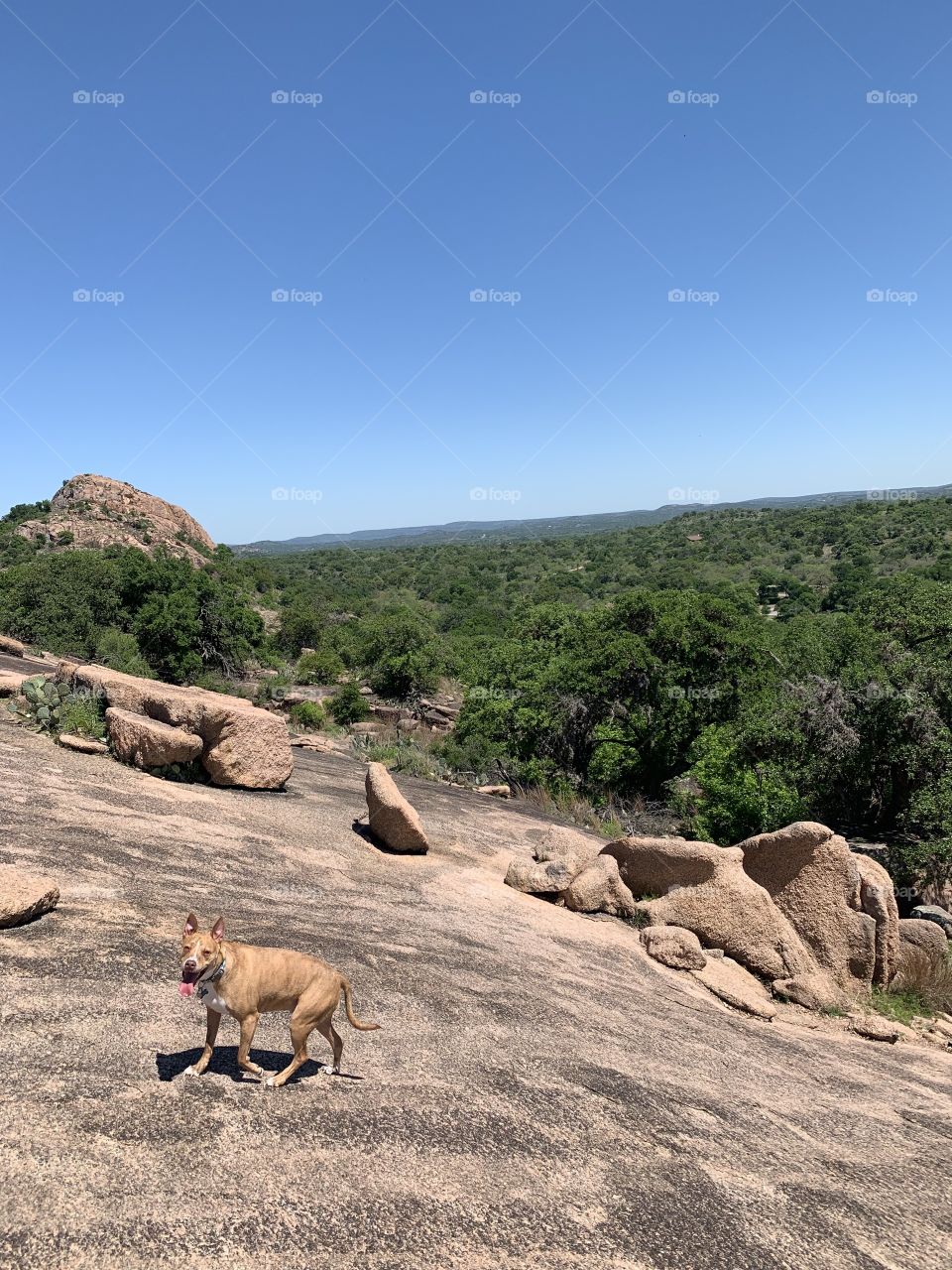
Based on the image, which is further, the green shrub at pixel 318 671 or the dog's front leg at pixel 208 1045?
the green shrub at pixel 318 671

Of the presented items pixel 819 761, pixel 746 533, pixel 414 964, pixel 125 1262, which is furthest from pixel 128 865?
pixel 746 533

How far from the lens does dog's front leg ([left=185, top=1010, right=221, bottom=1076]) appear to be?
3900 mm

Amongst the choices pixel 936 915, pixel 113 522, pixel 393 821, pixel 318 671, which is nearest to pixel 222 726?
pixel 393 821

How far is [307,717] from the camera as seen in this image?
28.7m

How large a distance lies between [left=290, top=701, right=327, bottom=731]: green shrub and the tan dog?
24.1 meters

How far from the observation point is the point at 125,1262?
109 inches

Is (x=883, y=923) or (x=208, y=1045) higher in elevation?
(x=208, y=1045)

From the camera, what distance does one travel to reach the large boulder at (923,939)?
35.4ft

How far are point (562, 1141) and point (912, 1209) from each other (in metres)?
2.29

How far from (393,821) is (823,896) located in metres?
5.98

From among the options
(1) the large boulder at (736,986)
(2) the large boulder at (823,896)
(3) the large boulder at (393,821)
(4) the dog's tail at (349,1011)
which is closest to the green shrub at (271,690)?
(3) the large boulder at (393,821)

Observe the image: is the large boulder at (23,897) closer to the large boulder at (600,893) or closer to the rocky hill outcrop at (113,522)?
the large boulder at (600,893)

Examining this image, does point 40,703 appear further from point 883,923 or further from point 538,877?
point 883,923

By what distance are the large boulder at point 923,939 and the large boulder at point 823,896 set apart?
0.97 meters
